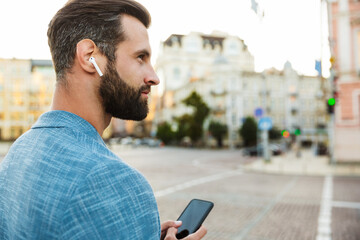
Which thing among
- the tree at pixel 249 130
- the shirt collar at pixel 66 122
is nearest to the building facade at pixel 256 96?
the tree at pixel 249 130

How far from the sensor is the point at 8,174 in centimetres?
106

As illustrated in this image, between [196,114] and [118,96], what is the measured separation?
52.2 meters

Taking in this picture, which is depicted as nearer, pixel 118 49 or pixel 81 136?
pixel 81 136

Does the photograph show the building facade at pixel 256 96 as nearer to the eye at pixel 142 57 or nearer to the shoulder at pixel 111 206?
the eye at pixel 142 57

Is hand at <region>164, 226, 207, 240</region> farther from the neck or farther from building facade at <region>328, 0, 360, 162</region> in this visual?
building facade at <region>328, 0, 360, 162</region>

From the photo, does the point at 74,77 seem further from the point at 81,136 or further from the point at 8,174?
→ the point at 8,174

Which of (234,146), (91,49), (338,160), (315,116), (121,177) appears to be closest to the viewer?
(121,177)

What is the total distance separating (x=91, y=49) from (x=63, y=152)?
40 centimetres

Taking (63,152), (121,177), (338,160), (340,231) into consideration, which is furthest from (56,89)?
(338,160)

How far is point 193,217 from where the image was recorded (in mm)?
1515

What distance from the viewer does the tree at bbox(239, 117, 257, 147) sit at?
4966 cm

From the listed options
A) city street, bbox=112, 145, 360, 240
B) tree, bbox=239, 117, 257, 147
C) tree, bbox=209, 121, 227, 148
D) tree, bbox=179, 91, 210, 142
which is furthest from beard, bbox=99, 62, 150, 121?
tree, bbox=179, 91, 210, 142

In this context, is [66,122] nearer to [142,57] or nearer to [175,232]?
[142,57]

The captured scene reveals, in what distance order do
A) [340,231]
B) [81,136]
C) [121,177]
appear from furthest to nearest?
[340,231] < [81,136] < [121,177]
